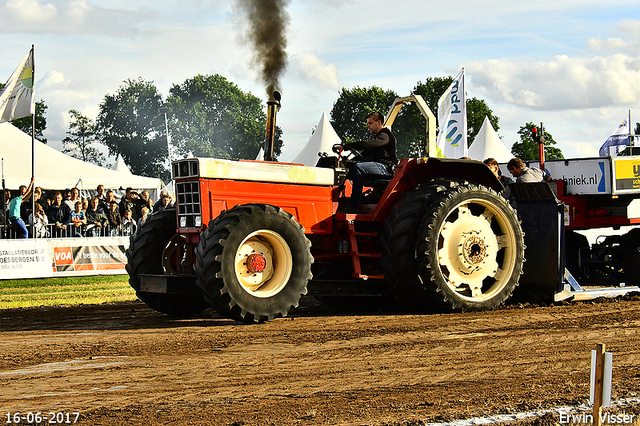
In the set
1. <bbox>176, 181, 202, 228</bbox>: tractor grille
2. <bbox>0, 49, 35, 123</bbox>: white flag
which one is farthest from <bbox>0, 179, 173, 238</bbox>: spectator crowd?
<bbox>176, 181, 202, 228</bbox>: tractor grille

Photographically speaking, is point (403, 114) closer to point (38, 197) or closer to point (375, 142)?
point (38, 197)

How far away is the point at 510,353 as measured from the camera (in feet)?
17.9

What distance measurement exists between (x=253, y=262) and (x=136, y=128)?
69.9 meters

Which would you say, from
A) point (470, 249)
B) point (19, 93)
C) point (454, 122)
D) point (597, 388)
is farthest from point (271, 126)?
point (454, 122)

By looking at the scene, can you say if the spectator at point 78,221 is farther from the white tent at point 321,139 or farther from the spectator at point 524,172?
the white tent at point 321,139

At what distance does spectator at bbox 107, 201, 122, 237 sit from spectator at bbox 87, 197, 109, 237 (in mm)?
133

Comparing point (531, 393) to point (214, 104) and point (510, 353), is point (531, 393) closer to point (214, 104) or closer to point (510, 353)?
point (510, 353)

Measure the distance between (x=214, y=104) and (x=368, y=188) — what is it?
214ft

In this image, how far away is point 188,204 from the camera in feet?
24.0

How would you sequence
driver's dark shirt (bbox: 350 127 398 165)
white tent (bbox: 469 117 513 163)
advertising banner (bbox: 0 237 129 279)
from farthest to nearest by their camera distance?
white tent (bbox: 469 117 513 163)
advertising banner (bbox: 0 237 129 279)
driver's dark shirt (bbox: 350 127 398 165)

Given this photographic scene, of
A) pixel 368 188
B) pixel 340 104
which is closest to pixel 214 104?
pixel 340 104

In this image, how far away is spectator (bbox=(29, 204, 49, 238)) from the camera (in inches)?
627

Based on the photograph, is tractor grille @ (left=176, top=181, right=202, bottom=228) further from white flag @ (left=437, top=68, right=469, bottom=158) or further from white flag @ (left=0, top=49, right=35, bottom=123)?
white flag @ (left=437, top=68, right=469, bottom=158)

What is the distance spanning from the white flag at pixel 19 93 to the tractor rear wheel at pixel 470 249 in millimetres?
11786
